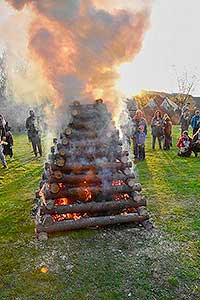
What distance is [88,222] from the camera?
6.09 m

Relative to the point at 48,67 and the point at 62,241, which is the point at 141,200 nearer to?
the point at 62,241

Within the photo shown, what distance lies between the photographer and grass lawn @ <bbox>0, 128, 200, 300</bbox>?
4332 millimetres

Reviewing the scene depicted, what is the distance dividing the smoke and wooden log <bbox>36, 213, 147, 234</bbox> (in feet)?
10.6

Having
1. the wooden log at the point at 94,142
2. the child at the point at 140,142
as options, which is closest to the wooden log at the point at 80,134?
the wooden log at the point at 94,142

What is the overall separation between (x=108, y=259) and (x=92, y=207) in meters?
1.36

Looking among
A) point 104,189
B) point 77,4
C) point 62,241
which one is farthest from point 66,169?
point 77,4

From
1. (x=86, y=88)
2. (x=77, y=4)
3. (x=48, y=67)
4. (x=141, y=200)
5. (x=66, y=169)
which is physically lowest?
(x=141, y=200)

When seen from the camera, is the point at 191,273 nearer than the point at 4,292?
No

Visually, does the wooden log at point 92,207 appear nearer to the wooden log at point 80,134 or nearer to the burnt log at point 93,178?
the burnt log at point 93,178

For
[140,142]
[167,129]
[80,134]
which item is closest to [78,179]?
[80,134]

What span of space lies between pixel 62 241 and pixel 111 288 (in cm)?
158

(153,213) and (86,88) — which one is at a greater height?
(86,88)

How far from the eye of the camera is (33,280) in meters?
4.62

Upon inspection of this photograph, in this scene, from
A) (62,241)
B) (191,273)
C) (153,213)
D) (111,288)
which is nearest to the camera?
(111,288)
